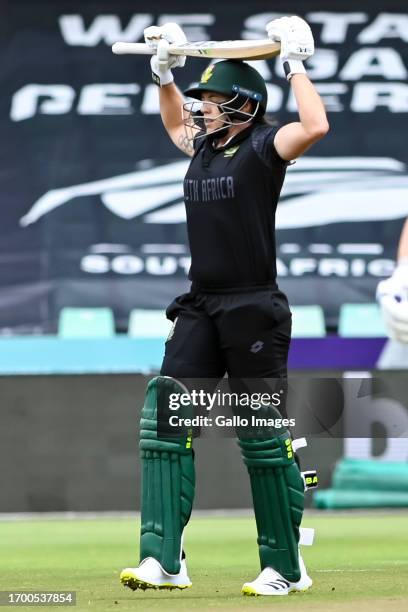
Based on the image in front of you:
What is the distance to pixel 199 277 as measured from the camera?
493 cm

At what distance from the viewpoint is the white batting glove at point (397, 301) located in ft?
14.5

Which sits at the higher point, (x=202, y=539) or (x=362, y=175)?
(x=362, y=175)

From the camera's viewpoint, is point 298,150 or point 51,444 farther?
point 51,444

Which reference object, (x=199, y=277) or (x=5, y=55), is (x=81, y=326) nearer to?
(x=5, y=55)

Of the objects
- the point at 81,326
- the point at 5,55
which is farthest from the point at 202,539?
the point at 5,55

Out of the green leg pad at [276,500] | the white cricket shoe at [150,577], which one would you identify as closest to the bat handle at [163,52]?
the green leg pad at [276,500]

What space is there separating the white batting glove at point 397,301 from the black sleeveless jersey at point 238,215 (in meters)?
0.52

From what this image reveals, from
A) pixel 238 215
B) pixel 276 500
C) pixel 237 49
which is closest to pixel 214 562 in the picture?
pixel 276 500

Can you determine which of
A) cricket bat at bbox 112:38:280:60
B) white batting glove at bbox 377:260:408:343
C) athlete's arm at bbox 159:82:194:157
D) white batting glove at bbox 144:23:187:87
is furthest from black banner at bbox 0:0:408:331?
white batting glove at bbox 377:260:408:343

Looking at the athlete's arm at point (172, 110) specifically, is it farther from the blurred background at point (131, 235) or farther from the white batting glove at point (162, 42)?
the blurred background at point (131, 235)

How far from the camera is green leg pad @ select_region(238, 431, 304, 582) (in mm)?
4848

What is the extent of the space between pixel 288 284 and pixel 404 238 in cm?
801

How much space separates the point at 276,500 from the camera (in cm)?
486

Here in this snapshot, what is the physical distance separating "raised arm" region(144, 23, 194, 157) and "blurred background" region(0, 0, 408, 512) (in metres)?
5.69
